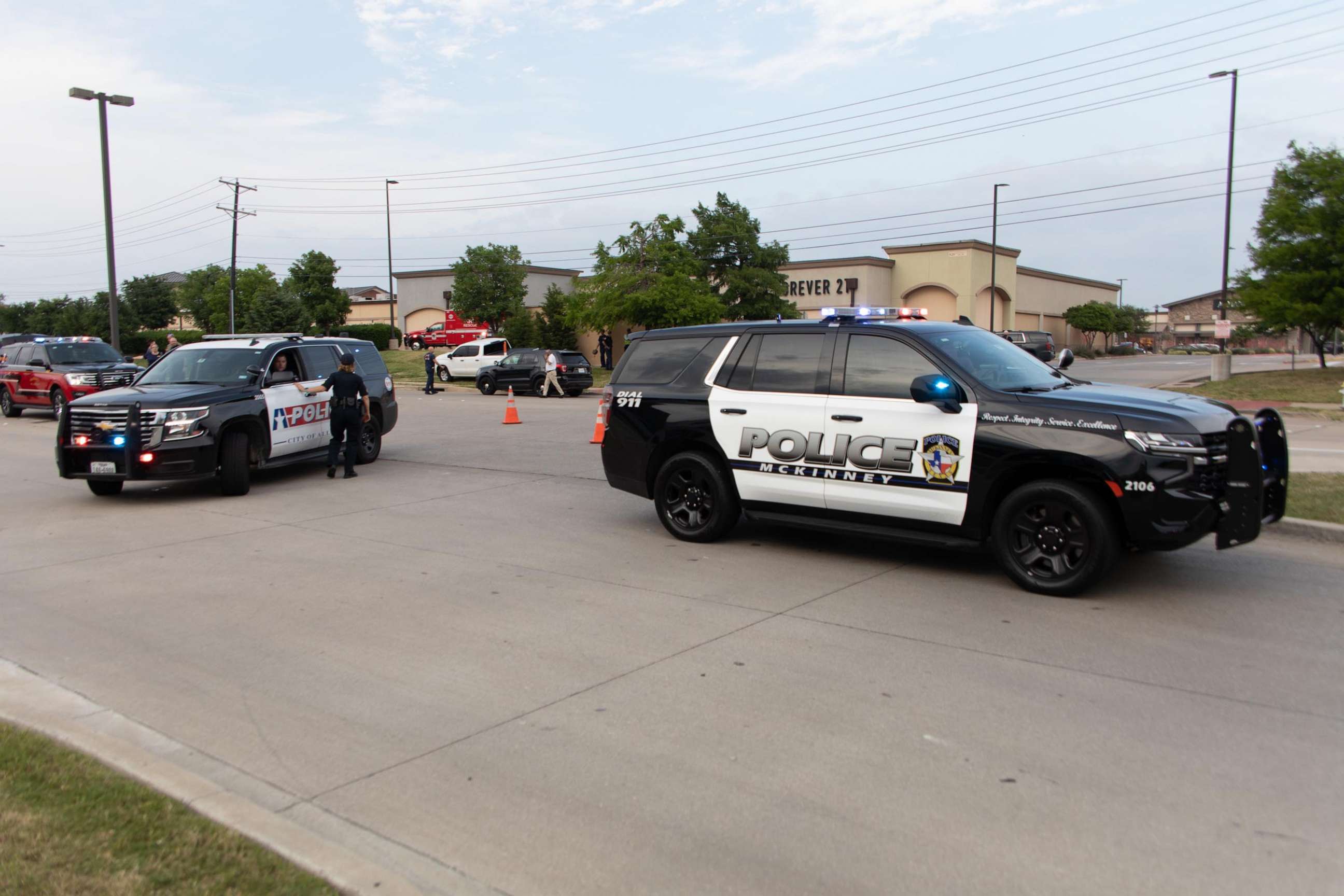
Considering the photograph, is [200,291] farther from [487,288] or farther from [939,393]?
[939,393]

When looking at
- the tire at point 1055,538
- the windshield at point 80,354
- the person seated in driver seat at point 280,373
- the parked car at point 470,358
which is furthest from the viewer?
the parked car at point 470,358

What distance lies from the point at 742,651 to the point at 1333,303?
89.1 ft

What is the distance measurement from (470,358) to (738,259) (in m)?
13.2

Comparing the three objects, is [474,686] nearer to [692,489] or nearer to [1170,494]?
[692,489]

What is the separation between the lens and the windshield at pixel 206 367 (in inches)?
497

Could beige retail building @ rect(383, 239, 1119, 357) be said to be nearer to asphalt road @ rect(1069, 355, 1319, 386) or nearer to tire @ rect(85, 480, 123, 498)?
asphalt road @ rect(1069, 355, 1319, 386)

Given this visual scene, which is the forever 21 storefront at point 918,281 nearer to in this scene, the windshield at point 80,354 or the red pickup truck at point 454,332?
the red pickup truck at point 454,332

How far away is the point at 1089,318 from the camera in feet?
236

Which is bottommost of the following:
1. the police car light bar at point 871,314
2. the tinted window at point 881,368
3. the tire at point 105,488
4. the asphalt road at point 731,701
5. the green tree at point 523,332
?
the asphalt road at point 731,701

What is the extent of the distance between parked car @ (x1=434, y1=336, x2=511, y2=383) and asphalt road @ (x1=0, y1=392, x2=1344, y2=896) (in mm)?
30829

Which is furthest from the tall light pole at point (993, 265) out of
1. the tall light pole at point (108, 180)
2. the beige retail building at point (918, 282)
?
the tall light pole at point (108, 180)

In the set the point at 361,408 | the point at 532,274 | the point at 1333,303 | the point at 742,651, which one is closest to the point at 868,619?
the point at 742,651

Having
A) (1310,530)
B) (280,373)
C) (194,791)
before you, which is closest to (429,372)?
(280,373)

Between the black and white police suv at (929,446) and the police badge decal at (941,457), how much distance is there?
1cm
